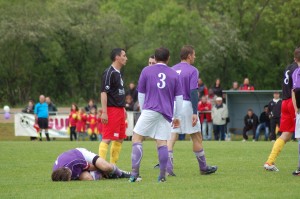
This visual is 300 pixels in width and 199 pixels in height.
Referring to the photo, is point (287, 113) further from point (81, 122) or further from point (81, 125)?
point (81, 125)

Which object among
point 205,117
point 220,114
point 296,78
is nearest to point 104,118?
point 296,78

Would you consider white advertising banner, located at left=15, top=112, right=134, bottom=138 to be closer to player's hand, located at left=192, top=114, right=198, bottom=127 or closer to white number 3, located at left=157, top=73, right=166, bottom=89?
player's hand, located at left=192, top=114, right=198, bottom=127

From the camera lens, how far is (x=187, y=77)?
14477 millimetres

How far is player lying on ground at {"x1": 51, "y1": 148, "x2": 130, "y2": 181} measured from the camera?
529 inches

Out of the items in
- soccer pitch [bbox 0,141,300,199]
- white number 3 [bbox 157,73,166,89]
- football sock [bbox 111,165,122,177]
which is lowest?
soccer pitch [bbox 0,141,300,199]

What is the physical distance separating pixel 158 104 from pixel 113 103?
6.94ft

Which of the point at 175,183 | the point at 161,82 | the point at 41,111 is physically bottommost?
the point at 175,183

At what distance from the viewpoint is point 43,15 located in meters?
61.4

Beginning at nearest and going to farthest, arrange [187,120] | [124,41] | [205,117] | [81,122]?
[187,120]
[205,117]
[81,122]
[124,41]

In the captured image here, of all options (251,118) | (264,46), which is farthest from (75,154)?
(264,46)

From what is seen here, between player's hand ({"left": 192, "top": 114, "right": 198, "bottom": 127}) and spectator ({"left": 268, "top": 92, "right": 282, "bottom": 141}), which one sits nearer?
player's hand ({"left": 192, "top": 114, "right": 198, "bottom": 127})

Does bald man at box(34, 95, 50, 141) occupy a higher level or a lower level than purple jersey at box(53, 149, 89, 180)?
higher

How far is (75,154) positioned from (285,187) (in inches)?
137

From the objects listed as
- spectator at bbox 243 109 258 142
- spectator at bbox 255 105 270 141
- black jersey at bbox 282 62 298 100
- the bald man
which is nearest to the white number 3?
black jersey at bbox 282 62 298 100
